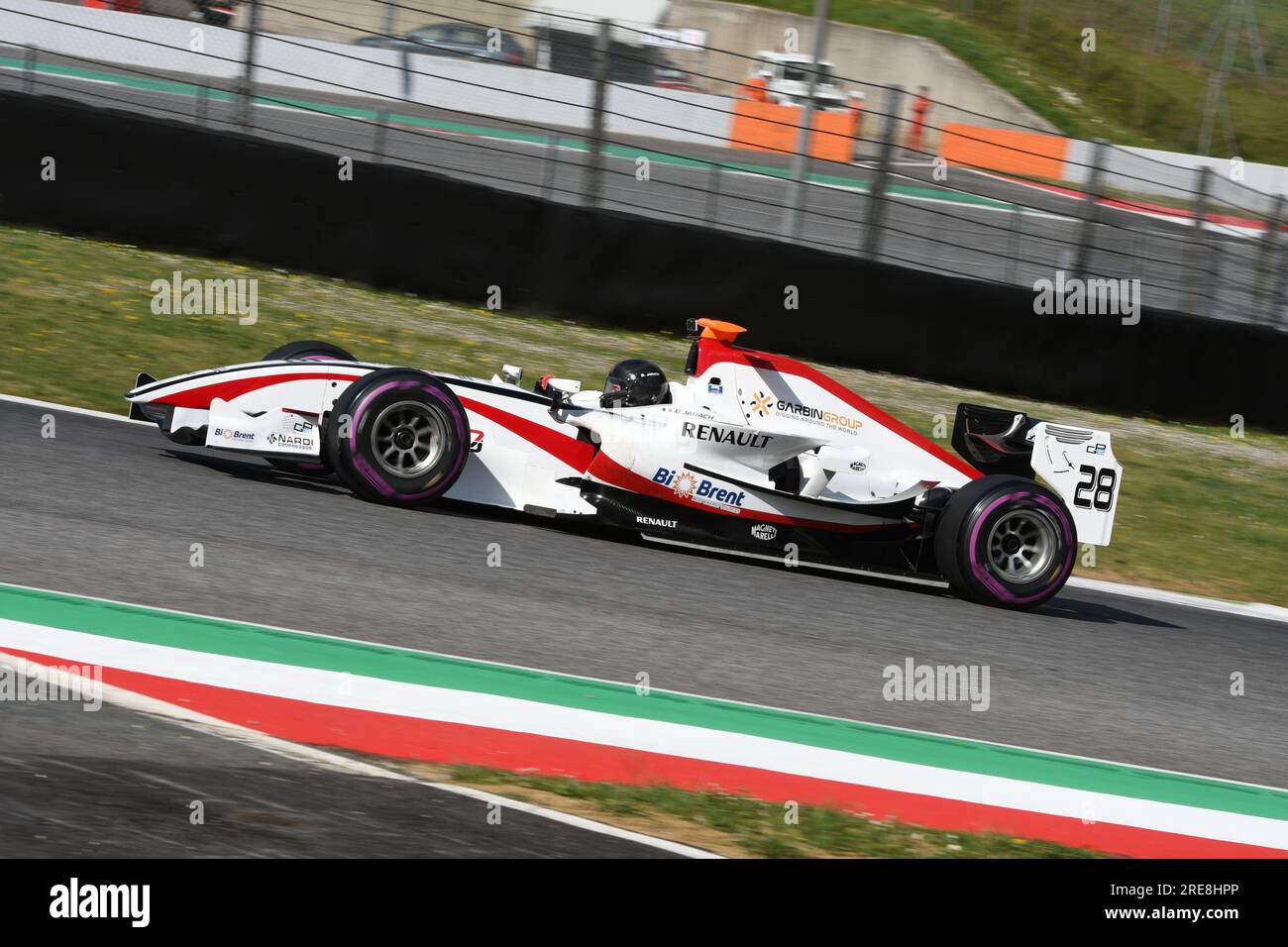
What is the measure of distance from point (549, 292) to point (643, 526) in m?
5.41

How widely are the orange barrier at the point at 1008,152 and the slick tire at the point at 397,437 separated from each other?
8866mm

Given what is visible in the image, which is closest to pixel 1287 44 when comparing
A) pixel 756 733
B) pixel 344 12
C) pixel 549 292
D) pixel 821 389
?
pixel 344 12

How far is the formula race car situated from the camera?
721 centimetres

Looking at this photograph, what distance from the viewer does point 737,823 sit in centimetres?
438

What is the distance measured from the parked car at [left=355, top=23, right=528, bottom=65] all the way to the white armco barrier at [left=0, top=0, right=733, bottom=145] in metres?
0.18

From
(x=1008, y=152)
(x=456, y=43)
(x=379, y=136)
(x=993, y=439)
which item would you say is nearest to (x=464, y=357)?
(x=379, y=136)

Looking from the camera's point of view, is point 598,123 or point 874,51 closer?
point 598,123

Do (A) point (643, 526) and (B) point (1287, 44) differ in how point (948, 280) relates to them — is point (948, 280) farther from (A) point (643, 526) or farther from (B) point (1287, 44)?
(B) point (1287, 44)

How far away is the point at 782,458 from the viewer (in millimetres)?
7723

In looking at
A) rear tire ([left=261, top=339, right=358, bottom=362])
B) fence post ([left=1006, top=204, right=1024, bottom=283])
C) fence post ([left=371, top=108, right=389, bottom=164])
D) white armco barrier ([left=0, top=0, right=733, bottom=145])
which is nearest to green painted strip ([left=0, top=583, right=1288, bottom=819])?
rear tire ([left=261, top=339, right=358, bottom=362])

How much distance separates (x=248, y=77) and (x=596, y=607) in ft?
26.4

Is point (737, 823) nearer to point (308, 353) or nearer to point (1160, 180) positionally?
point (308, 353)
